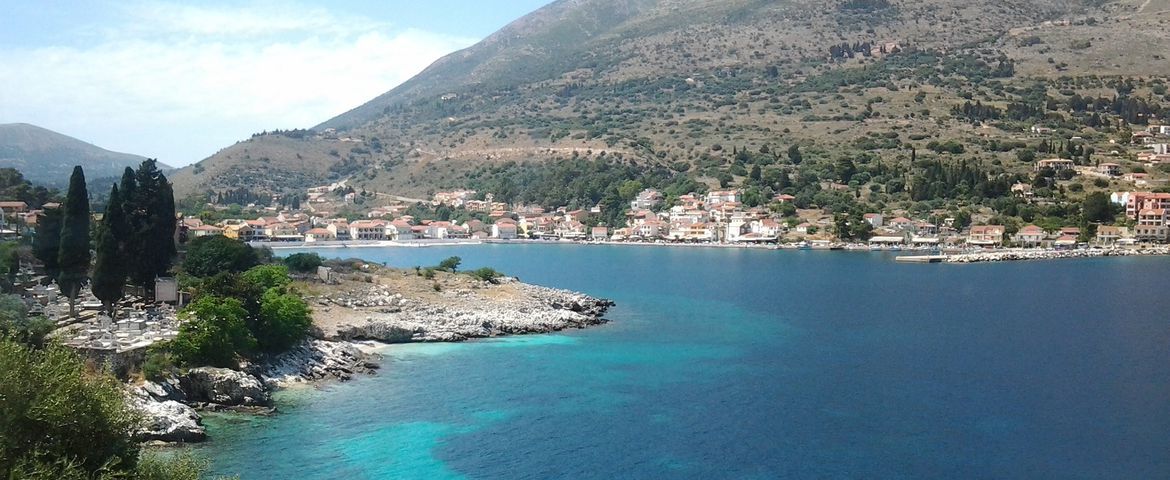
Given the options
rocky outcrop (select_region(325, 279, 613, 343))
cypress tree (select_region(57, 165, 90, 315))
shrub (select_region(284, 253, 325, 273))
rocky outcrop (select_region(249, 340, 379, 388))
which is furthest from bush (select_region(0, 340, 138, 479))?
shrub (select_region(284, 253, 325, 273))

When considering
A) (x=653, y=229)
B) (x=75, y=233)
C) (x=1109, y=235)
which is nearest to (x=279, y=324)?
(x=75, y=233)

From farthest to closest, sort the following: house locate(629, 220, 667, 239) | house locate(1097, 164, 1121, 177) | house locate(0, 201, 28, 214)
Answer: house locate(629, 220, 667, 239), house locate(1097, 164, 1121, 177), house locate(0, 201, 28, 214)

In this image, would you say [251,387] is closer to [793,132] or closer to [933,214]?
[933,214]

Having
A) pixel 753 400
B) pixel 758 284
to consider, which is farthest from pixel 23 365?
pixel 758 284

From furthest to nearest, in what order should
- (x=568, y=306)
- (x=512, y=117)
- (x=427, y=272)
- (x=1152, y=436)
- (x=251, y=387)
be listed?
(x=512, y=117) < (x=427, y=272) < (x=568, y=306) < (x=251, y=387) < (x=1152, y=436)

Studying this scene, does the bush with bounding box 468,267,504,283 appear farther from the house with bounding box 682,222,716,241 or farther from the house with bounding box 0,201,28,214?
the house with bounding box 682,222,716,241

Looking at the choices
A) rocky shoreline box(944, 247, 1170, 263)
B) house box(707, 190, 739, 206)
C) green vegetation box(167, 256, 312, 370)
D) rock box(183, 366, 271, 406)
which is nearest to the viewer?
rock box(183, 366, 271, 406)

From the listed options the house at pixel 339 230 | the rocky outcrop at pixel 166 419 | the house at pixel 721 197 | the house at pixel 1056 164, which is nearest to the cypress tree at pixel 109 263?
the rocky outcrop at pixel 166 419
